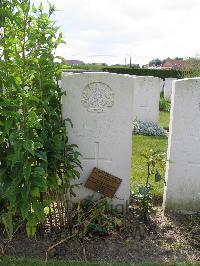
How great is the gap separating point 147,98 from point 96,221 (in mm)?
6254

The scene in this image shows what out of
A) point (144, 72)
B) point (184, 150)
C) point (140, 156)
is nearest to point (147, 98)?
point (140, 156)

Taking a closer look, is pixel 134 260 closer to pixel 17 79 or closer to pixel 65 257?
pixel 65 257

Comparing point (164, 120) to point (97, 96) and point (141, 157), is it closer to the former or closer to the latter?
point (141, 157)

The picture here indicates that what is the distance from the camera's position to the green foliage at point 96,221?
145 inches

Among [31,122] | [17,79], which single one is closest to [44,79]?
[17,79]

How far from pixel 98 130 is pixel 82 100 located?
1.24 ft

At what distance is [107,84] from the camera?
3.98 meters

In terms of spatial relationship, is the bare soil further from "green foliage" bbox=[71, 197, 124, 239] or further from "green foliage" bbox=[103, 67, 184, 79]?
"green foliage" bbox=[103, 67, 184, 79]

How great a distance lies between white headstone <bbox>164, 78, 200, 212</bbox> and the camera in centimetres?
405

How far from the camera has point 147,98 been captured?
31.8 feet

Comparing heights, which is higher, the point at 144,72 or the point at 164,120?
the point at 144,72

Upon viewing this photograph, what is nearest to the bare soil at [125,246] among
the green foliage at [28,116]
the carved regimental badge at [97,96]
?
the green foliage at [28,116]

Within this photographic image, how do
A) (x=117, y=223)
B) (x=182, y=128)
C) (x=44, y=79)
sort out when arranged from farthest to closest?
(x=182, y=128), (x=117, y=223), (x=44, y=79)

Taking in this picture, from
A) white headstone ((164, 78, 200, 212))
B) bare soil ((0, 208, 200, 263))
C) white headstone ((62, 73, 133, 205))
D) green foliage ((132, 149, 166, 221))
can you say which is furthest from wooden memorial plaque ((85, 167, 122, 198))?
white headstone ((164, 78, 200, 212))
